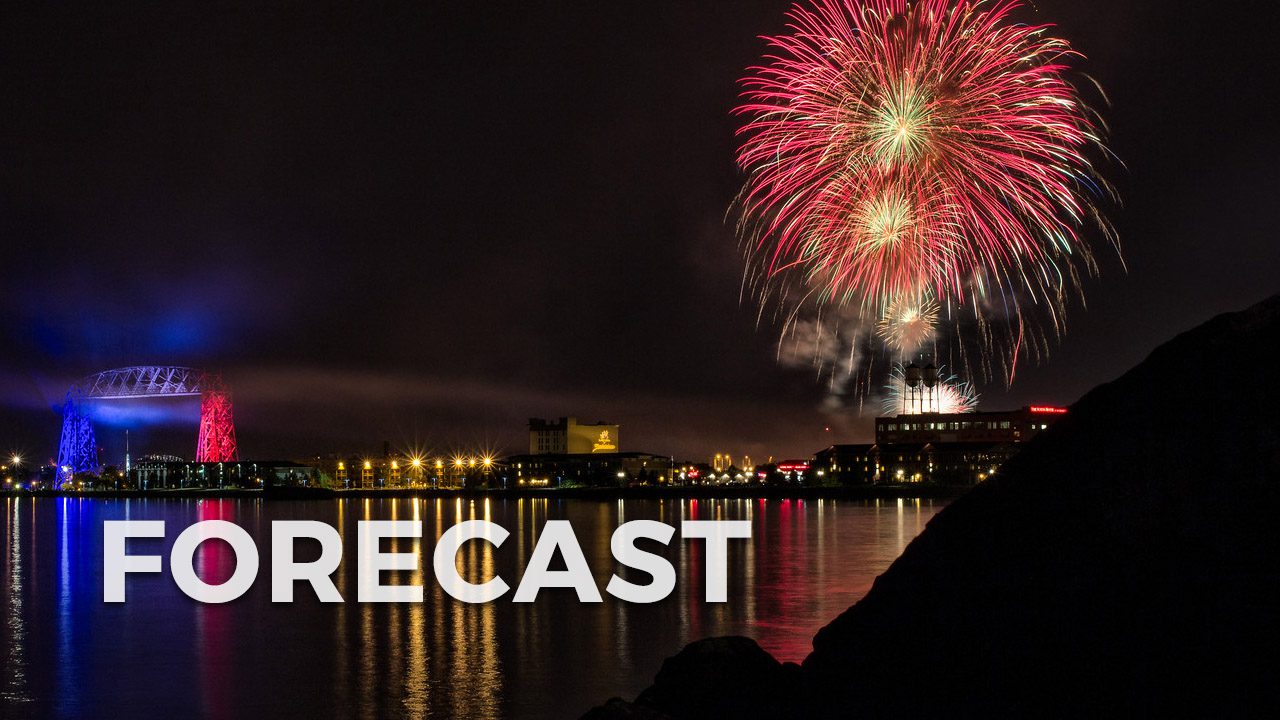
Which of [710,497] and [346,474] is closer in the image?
[710,497]

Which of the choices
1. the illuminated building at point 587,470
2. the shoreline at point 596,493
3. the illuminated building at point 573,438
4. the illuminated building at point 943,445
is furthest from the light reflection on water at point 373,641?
the illuminated building at point 573,438

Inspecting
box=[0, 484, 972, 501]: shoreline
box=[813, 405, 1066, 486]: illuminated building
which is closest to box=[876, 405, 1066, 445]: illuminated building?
box=[813, 405, 1066, 486]: illuminated building

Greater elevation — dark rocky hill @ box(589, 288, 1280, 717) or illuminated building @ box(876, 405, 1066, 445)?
dark rocky hill @ box(589, 288, 1280, 717)

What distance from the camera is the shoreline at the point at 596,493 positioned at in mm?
122938

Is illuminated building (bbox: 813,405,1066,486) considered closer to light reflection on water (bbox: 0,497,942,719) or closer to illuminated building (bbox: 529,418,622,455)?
illuminated building (bbox: 529,418,622,455)

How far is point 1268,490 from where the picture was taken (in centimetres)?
705

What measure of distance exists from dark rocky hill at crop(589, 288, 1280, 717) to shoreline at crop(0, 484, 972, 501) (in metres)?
109

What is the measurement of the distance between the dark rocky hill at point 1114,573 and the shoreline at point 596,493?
109 m

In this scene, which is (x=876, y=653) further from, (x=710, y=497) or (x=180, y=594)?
(x=710, y=497)

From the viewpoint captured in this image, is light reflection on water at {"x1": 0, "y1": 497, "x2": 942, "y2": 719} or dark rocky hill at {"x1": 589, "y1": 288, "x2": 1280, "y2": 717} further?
light reflection on water at {"x1": 0, "y1": 497, "x2": 942, "y2": 719}

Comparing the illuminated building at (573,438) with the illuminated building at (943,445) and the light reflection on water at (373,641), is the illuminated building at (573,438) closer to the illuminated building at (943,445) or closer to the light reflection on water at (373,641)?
the illuminated building at (943,445)

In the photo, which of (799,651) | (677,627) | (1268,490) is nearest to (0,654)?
(677,627)

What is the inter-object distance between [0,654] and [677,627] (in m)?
12.3

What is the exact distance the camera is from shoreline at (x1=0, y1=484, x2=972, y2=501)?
123 m
